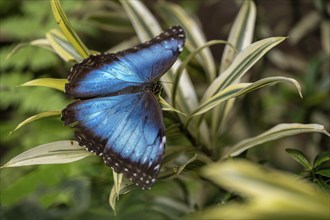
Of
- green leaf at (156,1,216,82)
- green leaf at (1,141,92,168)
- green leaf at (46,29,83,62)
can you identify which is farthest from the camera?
green leaf at (156,1,216,82)

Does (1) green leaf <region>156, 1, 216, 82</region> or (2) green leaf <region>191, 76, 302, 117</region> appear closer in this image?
(2) green leaf <region>191, 76, 302, 117</region>

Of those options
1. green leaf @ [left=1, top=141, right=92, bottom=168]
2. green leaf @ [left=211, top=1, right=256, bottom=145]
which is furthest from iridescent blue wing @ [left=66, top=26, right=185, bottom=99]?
green leaf @ [left=211, top=1, right=256, bottom=145]

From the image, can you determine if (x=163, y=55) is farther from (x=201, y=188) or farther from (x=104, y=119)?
(x=201, y=188)

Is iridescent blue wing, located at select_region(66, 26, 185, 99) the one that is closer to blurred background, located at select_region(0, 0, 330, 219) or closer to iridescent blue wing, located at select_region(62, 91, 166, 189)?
iridescent blue wing, located at select_region(62, 91, 166, 189)

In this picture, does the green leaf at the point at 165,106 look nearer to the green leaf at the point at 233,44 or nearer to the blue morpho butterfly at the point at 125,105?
the blue morpho butterfly at the point at 125,105

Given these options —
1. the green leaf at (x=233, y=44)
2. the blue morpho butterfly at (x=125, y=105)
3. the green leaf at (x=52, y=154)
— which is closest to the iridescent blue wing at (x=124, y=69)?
the blue morpho butterfly at (x=125, y=105)

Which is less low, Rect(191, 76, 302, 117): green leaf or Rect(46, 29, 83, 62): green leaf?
Rect(46, 29, 83, 62): green leaf

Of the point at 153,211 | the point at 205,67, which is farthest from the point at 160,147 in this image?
the point at 205,67
